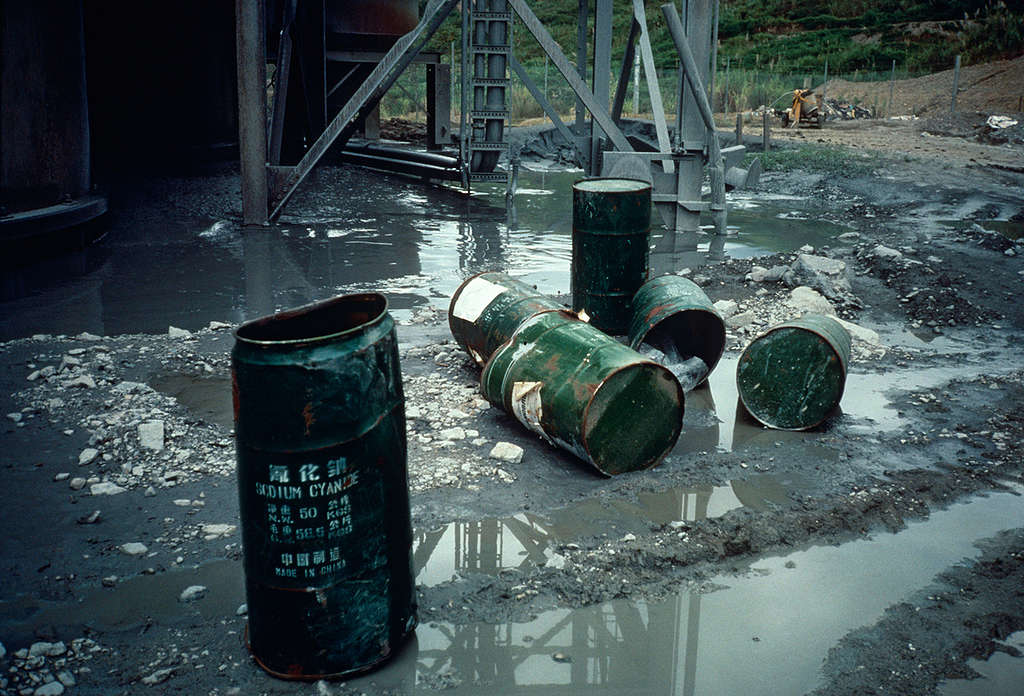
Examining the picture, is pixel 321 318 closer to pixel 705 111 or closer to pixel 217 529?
pixel 217 529

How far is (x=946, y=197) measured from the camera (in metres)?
12.6

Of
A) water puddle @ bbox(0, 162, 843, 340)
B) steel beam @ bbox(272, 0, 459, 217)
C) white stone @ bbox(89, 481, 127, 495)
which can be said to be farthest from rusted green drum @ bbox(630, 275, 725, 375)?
steel beam @ bbox(272, 0, 459, 217)

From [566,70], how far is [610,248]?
478 centimetres

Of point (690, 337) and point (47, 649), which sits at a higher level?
point (690, 337)

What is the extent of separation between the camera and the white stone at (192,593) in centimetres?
334

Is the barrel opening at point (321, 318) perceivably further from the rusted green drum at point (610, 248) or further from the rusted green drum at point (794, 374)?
the rusted green drum at point (610, 248)

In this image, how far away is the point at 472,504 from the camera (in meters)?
4.09

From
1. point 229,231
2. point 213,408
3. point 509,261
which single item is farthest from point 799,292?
point 229,231

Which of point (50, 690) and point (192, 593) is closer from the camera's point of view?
point (50, 690)

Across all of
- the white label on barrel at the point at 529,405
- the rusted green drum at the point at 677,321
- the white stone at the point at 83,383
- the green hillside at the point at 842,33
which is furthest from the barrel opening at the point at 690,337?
the green hillside at the point at 842,33

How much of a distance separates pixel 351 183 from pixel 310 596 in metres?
11.1

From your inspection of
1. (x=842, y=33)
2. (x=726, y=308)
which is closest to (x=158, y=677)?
(x=726, y=308)

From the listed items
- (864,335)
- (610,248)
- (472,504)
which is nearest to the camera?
(472,504)

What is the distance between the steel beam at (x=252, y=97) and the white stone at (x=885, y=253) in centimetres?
660
